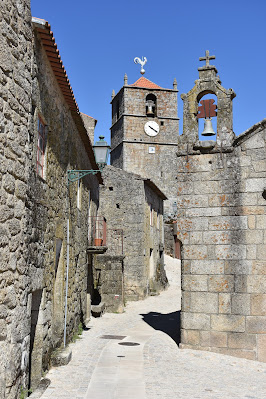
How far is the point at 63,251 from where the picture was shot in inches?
310

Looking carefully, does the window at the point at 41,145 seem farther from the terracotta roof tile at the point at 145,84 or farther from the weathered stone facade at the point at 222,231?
the terracotta roof tile at the point at 145,84

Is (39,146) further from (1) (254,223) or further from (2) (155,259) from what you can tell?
(2) (155,259)

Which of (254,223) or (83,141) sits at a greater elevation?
(83,141)

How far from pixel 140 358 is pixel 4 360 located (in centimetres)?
412

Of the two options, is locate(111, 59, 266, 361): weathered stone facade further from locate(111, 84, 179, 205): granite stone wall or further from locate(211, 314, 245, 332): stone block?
locate(111, 84, 179, 205): granite stone wall

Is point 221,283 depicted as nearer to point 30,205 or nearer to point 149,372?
point 149,372

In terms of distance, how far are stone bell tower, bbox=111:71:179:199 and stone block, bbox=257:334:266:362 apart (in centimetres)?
2599

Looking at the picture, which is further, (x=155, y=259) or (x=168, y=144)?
(x=168, y=144)

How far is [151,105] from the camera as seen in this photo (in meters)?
34.1

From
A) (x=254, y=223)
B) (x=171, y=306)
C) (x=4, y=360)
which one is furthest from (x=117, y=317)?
(x=4, y=360)

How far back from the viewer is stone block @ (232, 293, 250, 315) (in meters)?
7.76

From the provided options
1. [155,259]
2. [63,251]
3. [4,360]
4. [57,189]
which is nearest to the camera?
[4,360]

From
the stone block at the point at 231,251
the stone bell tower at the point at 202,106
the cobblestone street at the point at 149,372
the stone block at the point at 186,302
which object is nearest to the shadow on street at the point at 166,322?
the cobblestone street at the point at 149,372

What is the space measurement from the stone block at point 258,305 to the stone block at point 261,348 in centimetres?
41
